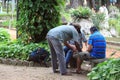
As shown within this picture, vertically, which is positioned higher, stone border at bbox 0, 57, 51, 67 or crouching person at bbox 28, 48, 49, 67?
crouching person at bbox 28, 48, 49, 67

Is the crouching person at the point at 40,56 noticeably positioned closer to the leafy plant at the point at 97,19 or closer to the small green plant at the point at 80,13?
the small green plant at the point at 80,13

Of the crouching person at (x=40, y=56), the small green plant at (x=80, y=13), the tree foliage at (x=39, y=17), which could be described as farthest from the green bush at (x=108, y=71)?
the small green plant at (x=80, y=13)

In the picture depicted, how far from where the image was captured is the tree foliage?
12961 mm

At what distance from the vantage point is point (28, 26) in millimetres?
13117

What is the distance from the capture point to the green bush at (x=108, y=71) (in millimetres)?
6793

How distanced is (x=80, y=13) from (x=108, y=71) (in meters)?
17.3

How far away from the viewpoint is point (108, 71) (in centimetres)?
701

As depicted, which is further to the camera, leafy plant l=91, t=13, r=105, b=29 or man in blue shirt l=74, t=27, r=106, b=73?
leafy plant l=91, t=13, r=105, b=29

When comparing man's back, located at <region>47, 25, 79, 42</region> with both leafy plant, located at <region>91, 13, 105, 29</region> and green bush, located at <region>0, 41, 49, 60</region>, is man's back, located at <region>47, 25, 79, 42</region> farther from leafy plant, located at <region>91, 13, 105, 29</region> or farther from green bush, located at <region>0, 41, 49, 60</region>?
leafy plant, located at <region>91, 13, 105, 29</region>

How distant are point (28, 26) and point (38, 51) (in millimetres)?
1782

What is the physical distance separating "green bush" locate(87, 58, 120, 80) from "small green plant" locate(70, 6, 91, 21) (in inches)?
654

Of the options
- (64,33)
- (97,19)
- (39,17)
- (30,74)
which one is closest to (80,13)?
(97,19)

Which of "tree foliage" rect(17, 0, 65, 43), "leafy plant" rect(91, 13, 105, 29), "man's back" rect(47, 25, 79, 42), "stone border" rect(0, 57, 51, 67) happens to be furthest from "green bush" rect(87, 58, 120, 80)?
"leafy plant" rect(91, 13, 105, 29)

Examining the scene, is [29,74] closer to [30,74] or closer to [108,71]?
[30,74]
